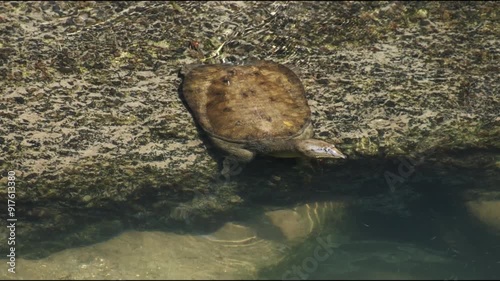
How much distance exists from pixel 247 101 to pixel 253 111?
11 cm

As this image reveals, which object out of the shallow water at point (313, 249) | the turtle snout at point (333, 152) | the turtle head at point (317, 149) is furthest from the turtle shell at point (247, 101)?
the shallow water at point (313, 249)

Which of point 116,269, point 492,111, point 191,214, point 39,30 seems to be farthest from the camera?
point 39,30

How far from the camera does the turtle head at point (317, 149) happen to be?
171 inches

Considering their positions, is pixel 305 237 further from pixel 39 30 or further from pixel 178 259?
pixel 39 30

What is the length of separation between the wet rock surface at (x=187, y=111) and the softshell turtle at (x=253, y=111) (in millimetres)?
145

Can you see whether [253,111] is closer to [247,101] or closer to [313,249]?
[247,101]

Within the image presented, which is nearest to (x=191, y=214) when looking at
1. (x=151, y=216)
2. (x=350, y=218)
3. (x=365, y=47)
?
(x=151, y=216)

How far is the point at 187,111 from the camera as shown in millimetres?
4750

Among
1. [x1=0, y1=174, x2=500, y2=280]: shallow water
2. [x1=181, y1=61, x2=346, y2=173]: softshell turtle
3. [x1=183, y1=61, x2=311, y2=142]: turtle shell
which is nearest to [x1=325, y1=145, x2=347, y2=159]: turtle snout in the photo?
[x1=181, y1=61, x2=346, y2=173]: softshell turtle

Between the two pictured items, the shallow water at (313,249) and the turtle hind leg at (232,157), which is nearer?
the shallow water at (313,249)

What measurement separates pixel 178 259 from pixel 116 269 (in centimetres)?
37

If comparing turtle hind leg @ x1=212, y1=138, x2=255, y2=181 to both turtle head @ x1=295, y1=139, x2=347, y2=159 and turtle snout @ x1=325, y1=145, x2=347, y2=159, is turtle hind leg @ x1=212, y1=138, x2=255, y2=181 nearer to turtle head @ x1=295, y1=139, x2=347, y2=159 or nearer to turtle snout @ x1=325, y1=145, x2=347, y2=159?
turtle head @ x1=295, y1=139, x2=347, y2=159

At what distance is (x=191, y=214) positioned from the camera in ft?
14.8

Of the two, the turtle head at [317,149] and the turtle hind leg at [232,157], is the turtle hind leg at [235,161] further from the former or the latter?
the turtle head at [317,149]
